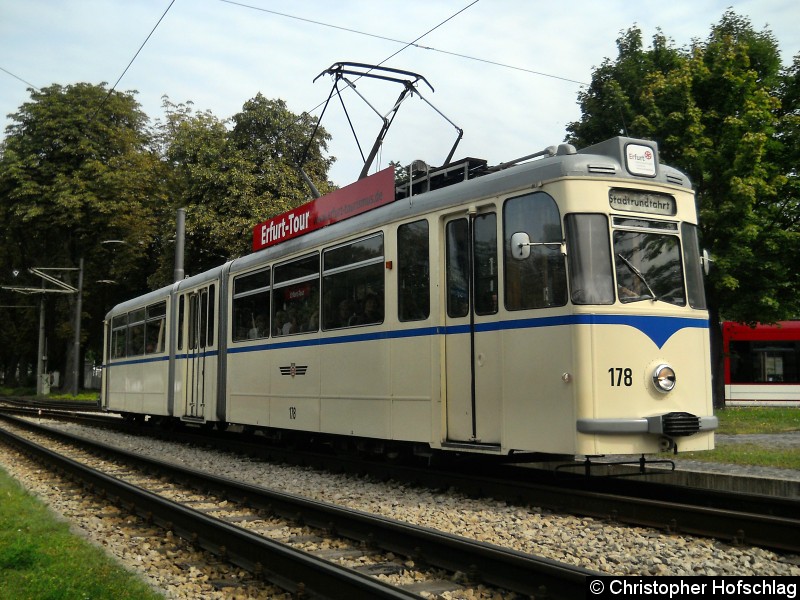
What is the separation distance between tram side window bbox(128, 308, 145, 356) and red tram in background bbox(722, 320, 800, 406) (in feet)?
68.6

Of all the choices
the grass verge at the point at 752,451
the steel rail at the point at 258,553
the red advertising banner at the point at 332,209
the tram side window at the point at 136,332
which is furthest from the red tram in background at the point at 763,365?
the steel rail at the point at 258,553

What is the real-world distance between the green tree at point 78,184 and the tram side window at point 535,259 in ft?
118

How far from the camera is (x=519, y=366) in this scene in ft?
26.8

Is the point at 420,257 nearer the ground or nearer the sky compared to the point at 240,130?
nearer the ground

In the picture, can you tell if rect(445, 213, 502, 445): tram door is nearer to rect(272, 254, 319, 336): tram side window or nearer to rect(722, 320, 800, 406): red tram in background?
rect(272, 254, 319, 336): tram side window

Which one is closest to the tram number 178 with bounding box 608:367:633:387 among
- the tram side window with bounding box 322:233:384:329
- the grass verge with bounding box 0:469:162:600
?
the tram side window with bounding box 322:233:384:329

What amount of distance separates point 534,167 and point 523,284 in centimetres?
118

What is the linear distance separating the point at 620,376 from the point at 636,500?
112 centimetres

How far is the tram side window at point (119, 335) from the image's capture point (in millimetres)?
21459

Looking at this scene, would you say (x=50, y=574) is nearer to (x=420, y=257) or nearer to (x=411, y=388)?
(x=411, y=388)

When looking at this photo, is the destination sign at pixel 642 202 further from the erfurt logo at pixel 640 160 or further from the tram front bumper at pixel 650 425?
the tram front bumper at pixel 650 425

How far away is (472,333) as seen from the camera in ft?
28.7

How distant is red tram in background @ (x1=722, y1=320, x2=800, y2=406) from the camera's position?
30562mm

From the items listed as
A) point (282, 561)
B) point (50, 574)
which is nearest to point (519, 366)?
point (282, 561)
